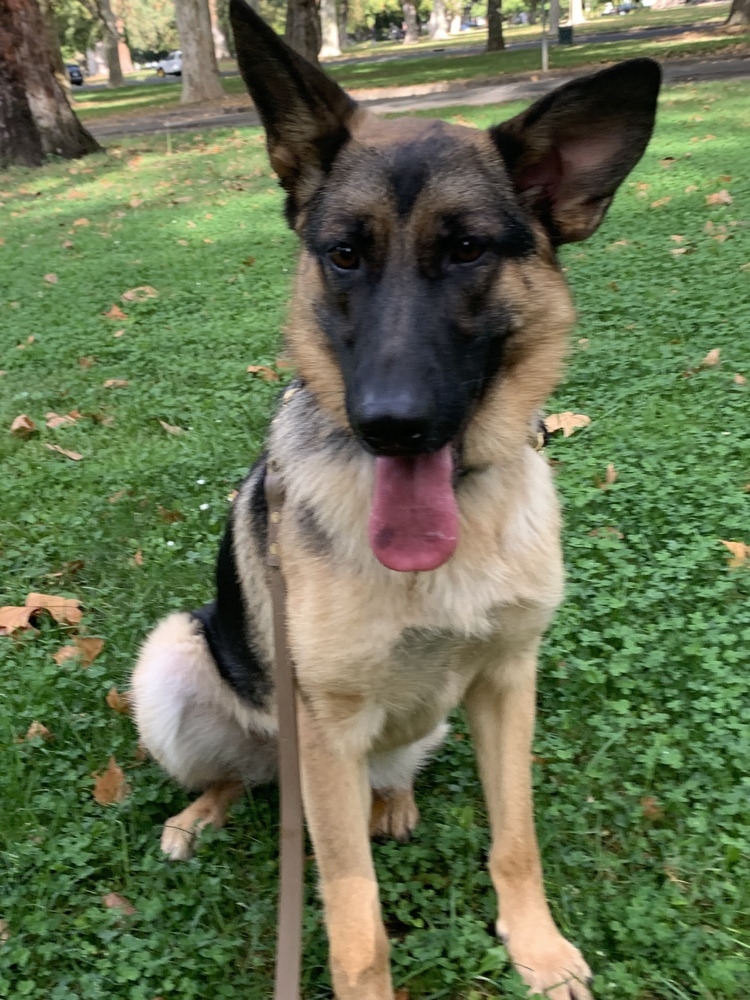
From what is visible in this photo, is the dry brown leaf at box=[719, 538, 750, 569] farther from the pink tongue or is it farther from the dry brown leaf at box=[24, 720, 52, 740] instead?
the dry brown leaf at box=[24, 720, 52, 740]

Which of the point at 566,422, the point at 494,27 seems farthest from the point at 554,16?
the point at 566,422

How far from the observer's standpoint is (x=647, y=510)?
13.5 feet

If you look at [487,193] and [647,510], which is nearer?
[487,193]

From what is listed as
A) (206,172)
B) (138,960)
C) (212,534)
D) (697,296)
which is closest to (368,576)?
(138,960)

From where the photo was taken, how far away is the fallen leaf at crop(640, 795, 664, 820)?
2.70 metres

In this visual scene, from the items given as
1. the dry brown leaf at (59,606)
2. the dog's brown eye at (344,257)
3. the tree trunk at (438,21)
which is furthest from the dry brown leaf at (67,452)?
the tree trunk at (438,21)

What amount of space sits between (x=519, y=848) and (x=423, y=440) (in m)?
1.28

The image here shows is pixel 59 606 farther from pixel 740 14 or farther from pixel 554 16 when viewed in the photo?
pixel 554 16

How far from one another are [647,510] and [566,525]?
1.33ft

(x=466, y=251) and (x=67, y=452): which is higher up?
(x=466, y=251)

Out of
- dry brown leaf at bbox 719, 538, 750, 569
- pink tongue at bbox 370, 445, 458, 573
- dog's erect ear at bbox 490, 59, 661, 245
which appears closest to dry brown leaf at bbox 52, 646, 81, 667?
pink tongue at bbox 370, 445, 458, 573

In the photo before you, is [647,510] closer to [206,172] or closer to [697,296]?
[697,296]

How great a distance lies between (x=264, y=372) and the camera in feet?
20.2

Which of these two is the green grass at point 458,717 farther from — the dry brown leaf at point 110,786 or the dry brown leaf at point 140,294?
the dry brown leaf at point 140,294
